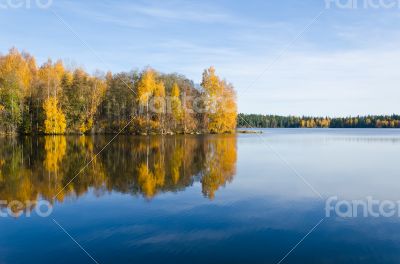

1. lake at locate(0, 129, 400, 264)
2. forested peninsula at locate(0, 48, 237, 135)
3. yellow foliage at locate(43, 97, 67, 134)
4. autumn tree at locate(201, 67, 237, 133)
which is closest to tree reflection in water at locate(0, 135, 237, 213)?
lake at locate(0, 129, 400, 264)

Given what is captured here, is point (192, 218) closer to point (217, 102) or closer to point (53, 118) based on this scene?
point (53, 118)

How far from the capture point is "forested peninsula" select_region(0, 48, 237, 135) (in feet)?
198

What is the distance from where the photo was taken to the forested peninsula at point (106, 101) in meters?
60.3

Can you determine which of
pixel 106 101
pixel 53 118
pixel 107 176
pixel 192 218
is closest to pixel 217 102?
pixel 106 101

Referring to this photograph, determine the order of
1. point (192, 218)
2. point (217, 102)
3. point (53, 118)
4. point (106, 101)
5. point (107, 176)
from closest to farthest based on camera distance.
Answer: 1. point (192, 218)
2. point (107, 176)
3. point (53, 118)
4. point (217, 102)
5. point (106, 101)

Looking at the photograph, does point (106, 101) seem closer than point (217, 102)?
No

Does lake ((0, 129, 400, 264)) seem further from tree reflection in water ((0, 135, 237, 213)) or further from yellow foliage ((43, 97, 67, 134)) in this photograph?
yellow foliage ((43, 97, 67, 134))

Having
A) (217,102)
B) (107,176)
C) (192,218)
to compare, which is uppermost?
(217,102)

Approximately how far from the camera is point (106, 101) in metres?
71.1

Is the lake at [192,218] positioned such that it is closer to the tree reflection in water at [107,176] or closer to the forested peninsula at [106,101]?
the tree reflection in water at [107,176]

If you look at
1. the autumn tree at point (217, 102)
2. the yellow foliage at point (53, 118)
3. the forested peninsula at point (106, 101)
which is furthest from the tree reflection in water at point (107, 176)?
the autumn tree at point (217, 102)

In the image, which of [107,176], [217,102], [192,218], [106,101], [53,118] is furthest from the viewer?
[106,101]

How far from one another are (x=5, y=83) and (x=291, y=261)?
61.0m

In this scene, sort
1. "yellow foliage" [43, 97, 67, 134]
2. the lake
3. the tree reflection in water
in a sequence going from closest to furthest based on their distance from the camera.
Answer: the lake, the tree reflection in water, "yellow foliage" [43, 97, 67, 134]
